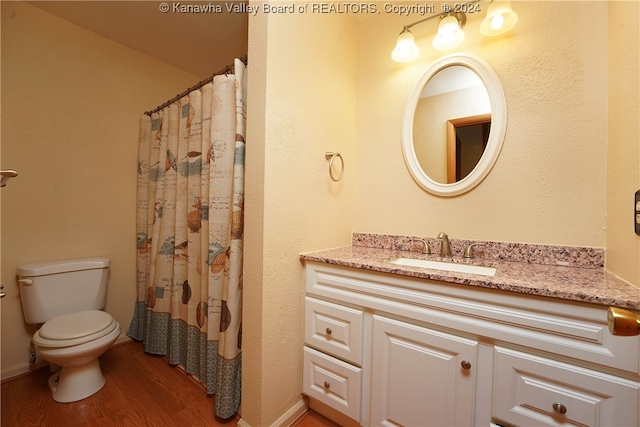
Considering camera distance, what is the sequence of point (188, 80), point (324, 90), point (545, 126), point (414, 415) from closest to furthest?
1. point (414, 415)
2. point (545, 126)
3. point (324, 90)
4. point (188, 80)

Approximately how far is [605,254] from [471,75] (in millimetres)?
1026

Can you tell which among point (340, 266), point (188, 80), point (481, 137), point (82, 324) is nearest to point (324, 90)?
point (481, 137)

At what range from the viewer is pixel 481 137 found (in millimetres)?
1349

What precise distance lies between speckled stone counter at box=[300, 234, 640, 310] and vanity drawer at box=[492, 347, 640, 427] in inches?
8.7

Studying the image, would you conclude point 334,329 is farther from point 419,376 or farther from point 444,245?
point 444,245

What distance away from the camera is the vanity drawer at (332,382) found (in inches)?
46.2

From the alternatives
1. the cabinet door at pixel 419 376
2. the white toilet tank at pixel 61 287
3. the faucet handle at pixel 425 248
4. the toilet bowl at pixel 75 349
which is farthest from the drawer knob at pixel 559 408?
the white toilet tank at pixel 61 287

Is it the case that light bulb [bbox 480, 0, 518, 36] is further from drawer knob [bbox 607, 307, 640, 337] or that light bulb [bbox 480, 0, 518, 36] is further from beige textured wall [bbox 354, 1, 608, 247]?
drawer knob [bbox 607, 307, 640, 337]

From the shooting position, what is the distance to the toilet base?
145cm

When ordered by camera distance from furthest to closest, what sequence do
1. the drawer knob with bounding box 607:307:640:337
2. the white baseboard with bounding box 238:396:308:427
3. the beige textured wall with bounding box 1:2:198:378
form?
the beige textured wall with bounding box 1:2:198:378
the white baseboard with bounding box 238:396:308:427
the drawer knob with bounding box 607:307:640:337

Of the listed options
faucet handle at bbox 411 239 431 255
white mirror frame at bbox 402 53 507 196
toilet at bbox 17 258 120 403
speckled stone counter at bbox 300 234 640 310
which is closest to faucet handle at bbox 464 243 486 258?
speckled stone counter at bbox 300 234 640 310

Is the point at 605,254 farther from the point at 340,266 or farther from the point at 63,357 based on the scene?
the point at 63,357

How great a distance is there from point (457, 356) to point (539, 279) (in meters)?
0.39

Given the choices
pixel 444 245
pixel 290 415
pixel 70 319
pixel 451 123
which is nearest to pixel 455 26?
pixel 451 123
